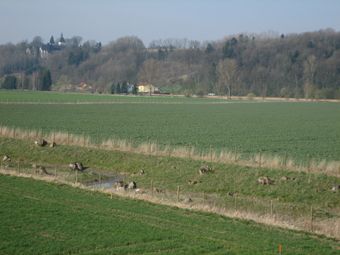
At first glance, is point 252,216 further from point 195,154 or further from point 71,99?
point 71,99

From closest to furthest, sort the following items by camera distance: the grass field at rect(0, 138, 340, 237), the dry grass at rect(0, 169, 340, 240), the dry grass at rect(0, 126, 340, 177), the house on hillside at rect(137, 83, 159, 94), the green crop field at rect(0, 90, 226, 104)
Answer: the dry grass at rect(0, 169, 340, 240) < the grass field at rect(0, 138, 340, 237) < the dry grass at rect(0, 126, 340, 177) < the green crop field at rect(0, 90, 226, 104) < the house on hillside at rect(137, 83, 159, 94)

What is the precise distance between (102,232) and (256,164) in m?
15.8

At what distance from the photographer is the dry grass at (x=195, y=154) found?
30.1m

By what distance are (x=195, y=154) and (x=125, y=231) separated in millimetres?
17602

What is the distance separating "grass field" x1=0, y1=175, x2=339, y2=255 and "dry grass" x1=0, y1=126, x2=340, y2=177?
35.1ft

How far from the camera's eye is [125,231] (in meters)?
17.5

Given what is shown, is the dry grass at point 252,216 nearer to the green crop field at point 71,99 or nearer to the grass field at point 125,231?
the grass field at point 125,231

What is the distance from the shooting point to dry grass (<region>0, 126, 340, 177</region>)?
30.1 metres

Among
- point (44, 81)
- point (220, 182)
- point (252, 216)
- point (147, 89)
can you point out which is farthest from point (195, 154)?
point (44, 81)

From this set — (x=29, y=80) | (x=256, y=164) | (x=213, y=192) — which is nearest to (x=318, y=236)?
(x=213, y=192)

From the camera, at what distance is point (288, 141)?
4575 centimetres

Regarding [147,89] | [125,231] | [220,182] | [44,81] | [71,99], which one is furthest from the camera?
[147,89]

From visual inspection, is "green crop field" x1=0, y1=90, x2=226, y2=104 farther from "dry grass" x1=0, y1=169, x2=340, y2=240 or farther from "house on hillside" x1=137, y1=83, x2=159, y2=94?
"dry grass" x1=0, y1=169, x2=340, y2=240

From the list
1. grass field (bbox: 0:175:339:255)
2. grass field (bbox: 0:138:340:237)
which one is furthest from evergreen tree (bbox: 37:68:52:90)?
grass field (bbox: 0:175:339:255)
